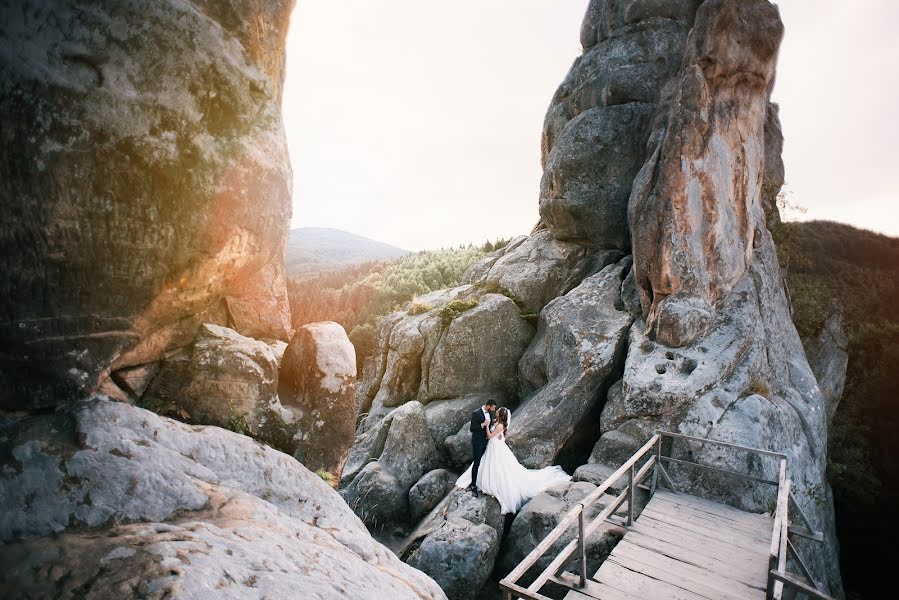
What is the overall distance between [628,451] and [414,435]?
6.64 meters

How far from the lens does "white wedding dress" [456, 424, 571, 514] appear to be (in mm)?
12023

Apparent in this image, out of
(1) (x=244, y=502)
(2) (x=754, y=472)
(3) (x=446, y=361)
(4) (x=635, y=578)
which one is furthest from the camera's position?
(3) (x=446, y=361)

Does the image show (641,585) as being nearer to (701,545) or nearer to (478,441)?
(701,545)

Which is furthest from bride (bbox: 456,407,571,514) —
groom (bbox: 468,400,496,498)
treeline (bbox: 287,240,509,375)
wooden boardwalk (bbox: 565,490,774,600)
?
treeline (bbox: 287,240,509,375)

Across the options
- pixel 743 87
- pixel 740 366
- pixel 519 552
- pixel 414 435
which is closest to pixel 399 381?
pixel 414 435

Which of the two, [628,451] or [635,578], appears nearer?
[635,578]

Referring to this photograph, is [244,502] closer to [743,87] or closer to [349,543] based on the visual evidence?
[349,543]

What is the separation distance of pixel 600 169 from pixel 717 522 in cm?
1252

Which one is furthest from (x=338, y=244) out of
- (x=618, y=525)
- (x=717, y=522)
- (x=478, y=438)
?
(x=717, y=522)

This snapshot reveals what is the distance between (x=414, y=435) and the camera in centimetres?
1570

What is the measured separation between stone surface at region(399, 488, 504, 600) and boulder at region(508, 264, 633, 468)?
2635 mm

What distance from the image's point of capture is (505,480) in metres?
12.2

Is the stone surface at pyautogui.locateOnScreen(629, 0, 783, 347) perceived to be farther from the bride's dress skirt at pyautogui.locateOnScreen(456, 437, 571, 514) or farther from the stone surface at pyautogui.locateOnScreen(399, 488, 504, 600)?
the stone surface at pyautogui.locateOnScreen(399, 488, 504, 600)

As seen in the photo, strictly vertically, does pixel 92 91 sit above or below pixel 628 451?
above
